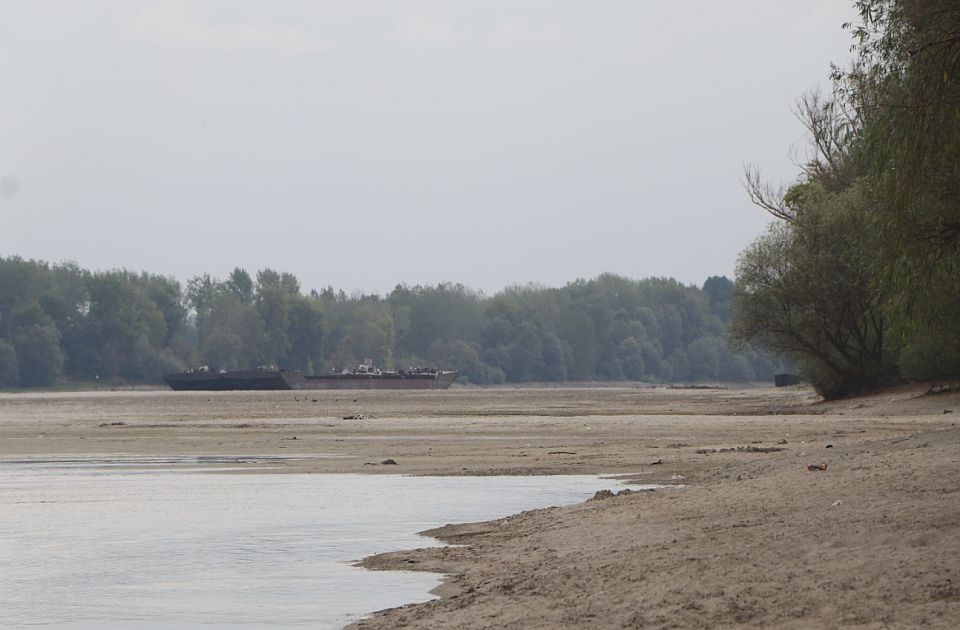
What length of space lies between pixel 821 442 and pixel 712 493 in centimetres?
1260

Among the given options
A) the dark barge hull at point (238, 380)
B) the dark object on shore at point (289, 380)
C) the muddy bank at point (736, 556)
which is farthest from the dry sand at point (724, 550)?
the dark object on shore at point (289, 380)

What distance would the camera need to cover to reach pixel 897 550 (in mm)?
10156

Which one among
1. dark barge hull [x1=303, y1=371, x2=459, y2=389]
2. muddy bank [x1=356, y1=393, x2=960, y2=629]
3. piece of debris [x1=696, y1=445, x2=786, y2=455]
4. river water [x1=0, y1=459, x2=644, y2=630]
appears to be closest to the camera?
muddy bank [x1=356, y1=393, x2=960, y2=629]

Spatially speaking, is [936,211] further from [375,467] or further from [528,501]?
[375,467]

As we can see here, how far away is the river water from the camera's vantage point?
11133mm

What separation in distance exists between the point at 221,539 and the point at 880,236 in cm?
1098

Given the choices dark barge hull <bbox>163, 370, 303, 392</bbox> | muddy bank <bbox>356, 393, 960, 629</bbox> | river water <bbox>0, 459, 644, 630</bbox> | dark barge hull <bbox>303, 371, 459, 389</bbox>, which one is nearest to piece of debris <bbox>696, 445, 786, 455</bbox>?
river water <bbox>0, 459, 644, 630</bbox>

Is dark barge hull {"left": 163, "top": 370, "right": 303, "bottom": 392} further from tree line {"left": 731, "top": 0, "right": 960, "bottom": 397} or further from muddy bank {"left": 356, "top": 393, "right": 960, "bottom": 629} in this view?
muddy bank {"left": 356, "top": 393, "right": 960, "bottom": 629}

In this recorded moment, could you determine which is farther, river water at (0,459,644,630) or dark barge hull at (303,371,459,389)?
dark barge hull at (303,371,459,389)

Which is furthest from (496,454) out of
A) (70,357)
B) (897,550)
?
(70,357)

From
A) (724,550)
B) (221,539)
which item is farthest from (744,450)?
(724,550)

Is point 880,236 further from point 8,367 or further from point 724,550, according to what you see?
point 8,367

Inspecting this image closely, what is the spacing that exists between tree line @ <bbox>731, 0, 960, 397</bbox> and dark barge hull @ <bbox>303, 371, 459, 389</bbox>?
92827 millimetres

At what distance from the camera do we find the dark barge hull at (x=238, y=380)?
5541 inches
